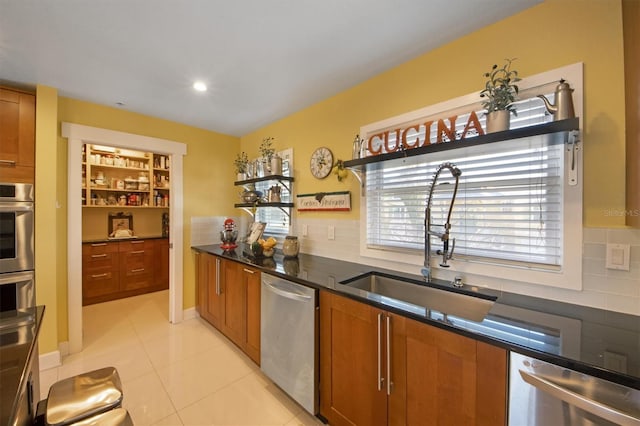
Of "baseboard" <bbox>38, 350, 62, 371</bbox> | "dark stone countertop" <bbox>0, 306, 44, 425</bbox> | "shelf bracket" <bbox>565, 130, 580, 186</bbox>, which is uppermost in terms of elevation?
"shelf bracket" <bbox>565, 130, 580, 186</bbox>

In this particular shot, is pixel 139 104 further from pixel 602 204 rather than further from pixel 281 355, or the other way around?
pixel 602 204

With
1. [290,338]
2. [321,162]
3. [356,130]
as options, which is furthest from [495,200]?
[290,338]

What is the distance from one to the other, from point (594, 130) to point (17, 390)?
7.92 feet

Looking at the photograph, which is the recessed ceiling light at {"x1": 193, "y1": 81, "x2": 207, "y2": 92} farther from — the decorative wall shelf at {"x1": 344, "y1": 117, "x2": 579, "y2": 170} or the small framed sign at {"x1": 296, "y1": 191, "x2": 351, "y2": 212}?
the decorative wall shelf at {"x1": 344, "y1": 117, "x2": 579, "y2": 170}

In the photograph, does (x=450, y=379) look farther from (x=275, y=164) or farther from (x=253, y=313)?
(x=275, y=164)

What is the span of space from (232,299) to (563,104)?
2729 mm

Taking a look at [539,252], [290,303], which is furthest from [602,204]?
[290,303]

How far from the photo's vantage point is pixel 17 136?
2117mm

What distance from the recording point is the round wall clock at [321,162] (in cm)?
244

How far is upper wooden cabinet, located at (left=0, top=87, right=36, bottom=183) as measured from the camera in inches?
81.5

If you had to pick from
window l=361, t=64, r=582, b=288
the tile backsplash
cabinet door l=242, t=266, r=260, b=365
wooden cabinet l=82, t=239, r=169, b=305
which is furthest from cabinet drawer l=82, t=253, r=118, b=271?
the tile backsplash

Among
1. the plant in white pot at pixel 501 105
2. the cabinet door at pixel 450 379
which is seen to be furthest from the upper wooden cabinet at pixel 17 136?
the plant in white pot at pixel 501 105

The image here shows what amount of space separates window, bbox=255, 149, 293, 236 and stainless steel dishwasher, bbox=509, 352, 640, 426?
231 cm

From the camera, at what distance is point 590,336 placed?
0.97 m
